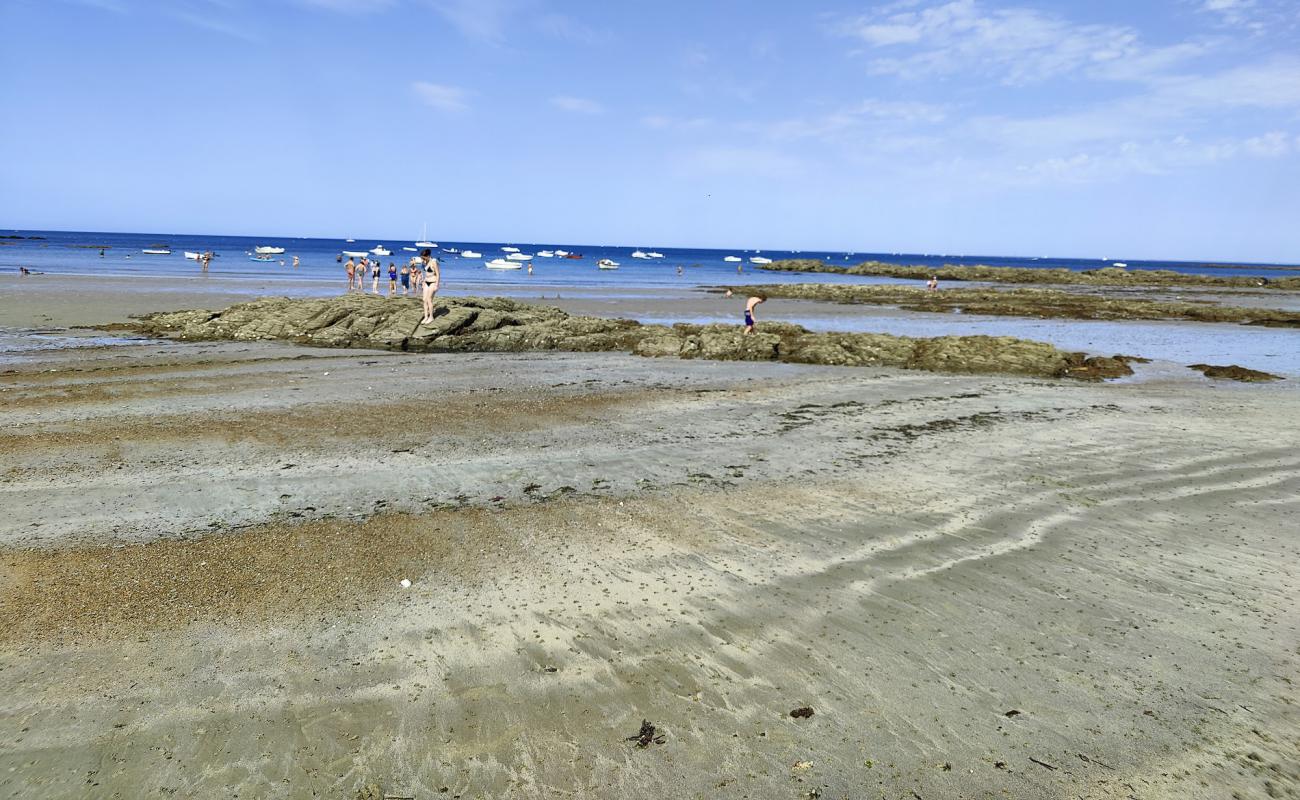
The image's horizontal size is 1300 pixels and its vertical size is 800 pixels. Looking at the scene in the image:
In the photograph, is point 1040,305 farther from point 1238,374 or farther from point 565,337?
point 565,337

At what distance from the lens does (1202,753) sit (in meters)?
5.03

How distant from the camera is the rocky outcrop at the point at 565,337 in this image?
2347cm

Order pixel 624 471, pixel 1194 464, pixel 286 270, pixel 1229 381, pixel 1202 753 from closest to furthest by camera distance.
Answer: pixel 1202 753
pixel 624 471
pixel 1194 464
pixel 1229 381
pixel 286 270

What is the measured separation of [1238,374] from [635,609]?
23.2m

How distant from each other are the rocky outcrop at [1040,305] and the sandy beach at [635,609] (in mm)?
33784

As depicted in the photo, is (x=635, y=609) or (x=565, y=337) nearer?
(x=635, y=609)

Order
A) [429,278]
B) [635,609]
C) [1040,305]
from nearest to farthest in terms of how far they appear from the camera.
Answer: [635,609], [429,278], [1040,305]

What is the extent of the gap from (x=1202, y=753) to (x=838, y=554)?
363 cm

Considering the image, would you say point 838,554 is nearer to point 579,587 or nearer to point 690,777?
point 579,587

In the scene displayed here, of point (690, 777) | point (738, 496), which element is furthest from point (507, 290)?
point (690, 777)

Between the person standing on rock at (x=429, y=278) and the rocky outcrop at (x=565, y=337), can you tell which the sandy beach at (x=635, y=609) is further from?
the person standing on rock at (x=429, y=278)

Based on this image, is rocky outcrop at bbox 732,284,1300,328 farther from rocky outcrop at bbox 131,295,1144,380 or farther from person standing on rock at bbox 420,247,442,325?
person standing on rock at bbox 420,247,442,325

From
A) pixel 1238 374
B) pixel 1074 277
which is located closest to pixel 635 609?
pixel 1238 374

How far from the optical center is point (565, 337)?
27.0 m
